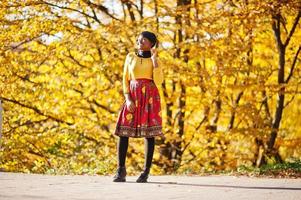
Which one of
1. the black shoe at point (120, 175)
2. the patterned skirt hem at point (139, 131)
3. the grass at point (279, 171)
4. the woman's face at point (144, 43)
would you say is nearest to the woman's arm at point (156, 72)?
the woman's face at point (144, 43)

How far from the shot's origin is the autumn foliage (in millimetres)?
12258

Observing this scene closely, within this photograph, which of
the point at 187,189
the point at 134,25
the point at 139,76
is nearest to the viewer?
the point at 187,189

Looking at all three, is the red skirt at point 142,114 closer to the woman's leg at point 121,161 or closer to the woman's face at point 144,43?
the woman's leg at point 121,161

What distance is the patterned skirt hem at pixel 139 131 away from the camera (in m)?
6.84

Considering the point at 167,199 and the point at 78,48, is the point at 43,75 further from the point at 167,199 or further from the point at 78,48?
the point at 167,199

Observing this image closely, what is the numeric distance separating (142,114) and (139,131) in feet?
0.67

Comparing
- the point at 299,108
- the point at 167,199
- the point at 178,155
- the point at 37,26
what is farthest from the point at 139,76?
the point at 299,108

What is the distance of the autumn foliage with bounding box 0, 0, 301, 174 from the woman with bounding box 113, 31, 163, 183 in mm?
4453

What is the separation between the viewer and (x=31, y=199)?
4.71 m

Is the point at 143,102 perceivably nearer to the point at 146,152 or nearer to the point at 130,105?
the point at 130,105

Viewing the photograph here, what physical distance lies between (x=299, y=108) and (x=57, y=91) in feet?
25.8

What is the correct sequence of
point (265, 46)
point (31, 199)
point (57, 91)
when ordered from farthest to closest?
1. point (265, 46)
2. point (57, 91)
3. point (31, 199)

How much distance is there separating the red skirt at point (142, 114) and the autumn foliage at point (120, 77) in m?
4.48

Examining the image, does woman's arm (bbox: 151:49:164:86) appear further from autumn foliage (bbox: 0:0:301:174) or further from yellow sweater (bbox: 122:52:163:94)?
autumn foliage (bbox: 0:0:301:174)
